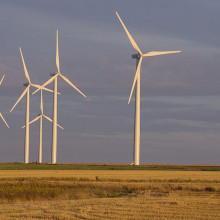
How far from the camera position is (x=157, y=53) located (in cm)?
8888

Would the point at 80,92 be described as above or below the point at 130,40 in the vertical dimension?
below

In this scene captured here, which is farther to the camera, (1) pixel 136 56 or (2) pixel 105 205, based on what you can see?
(1) pixel 136 56

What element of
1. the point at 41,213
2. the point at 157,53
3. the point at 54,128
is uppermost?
the point at 157,53

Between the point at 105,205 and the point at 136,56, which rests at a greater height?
the point at 136,56

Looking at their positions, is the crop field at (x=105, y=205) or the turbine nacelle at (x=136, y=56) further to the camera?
the turbine nacelle at (x=136, y=56)

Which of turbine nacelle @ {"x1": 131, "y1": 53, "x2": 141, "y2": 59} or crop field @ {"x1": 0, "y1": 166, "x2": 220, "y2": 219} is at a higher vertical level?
turbine nacelle @ {"x1": 131, "y1": 53, "x2": 141, "y2": 59}

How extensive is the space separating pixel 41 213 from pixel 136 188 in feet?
70.2

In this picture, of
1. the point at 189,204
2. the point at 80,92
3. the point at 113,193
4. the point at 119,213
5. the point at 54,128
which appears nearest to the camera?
the point at 119,213

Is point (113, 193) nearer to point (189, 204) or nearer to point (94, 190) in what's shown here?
point (94, 190)

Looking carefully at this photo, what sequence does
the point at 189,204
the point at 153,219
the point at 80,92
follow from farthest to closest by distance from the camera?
the point at 80,92 → the point at 189,204 → the point at 153,219

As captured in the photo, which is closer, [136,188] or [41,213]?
[41,213]

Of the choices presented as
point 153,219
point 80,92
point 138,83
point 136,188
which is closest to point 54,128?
point 80,92

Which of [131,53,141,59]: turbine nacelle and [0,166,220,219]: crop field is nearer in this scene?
[0,166,220,219]: crop field

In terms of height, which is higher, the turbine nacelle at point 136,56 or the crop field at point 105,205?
the turbine nacelle at point 136,56
